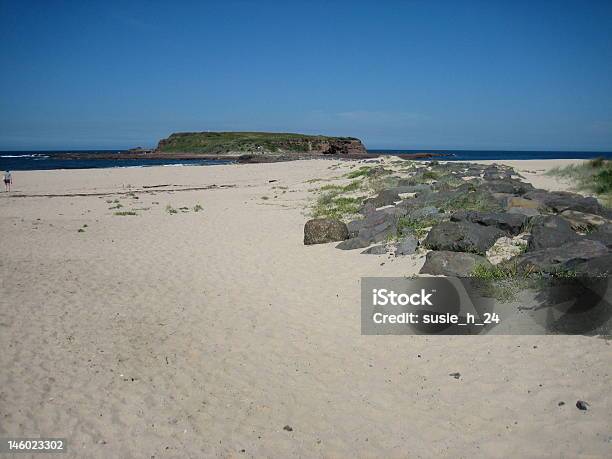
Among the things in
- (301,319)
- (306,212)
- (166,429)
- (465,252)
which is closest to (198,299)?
(301,319)

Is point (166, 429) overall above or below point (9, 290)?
below

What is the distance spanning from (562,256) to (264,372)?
5175mm

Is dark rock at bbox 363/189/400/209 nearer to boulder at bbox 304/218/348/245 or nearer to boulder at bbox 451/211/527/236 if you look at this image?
boulder at bbox 304/218/348/245

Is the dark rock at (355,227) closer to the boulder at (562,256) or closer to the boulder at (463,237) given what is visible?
the boulder at (463,237)

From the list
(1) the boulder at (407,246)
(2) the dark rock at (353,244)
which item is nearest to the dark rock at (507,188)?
(2) the dark rock at (353,244)

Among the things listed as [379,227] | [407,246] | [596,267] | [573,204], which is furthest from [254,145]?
[596,267]

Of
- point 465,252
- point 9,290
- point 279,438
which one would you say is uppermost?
point 465,252

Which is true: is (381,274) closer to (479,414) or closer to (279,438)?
(479,414)

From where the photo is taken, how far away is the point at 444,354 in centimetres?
615

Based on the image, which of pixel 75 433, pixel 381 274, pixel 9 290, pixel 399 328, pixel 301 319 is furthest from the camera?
pixel 381 274

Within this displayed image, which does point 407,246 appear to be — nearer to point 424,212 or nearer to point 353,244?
point 353,244

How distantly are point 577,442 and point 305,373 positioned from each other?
3.17m

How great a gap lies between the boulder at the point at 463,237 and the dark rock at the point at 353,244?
77.6 inches

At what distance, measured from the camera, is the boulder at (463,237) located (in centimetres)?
884
